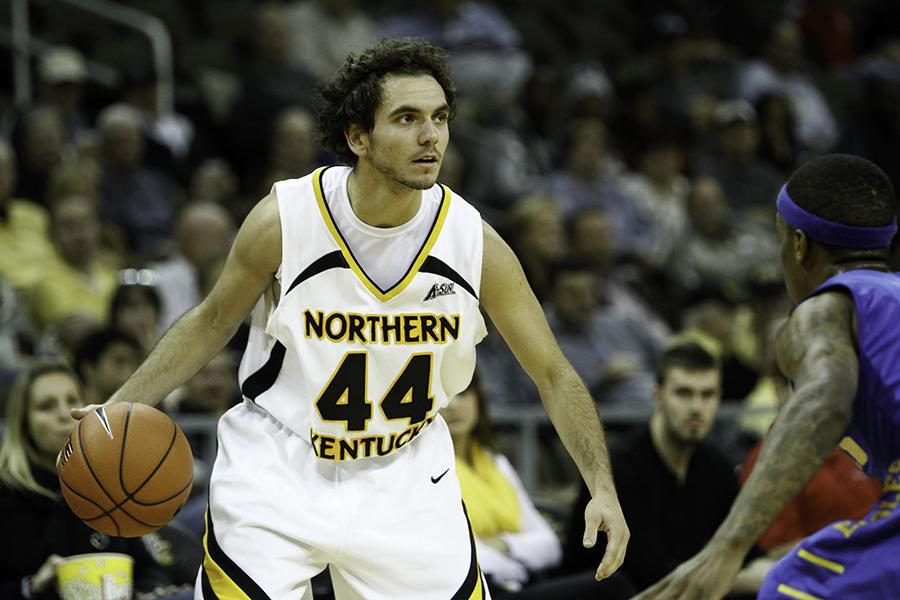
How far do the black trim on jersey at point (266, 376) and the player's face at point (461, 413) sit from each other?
1.93 metres

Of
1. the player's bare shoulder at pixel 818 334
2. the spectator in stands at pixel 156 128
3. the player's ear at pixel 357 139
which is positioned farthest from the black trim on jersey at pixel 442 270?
the spectator in stands at pixel 156 128

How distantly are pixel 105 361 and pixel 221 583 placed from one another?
3.37m

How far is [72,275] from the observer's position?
883cm

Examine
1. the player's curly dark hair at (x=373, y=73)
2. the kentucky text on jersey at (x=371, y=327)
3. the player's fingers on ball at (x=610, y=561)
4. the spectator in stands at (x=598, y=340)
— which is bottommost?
the spectator in stands at (x=598, y=340)

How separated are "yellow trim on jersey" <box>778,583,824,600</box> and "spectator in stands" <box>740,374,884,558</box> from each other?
238cm

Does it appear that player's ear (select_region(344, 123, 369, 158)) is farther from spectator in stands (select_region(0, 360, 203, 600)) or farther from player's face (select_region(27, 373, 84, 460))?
player's face (select_region(27, 373, 84, 460))

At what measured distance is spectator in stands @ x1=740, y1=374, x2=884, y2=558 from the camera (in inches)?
241

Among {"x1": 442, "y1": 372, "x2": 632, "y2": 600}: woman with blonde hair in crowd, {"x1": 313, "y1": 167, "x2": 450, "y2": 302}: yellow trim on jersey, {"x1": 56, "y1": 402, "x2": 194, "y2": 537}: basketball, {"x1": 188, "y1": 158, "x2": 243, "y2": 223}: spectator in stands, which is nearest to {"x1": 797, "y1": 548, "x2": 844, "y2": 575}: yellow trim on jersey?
{"x1": 313, "y1": 167, "x2": 450, "y2": 302}: yellow trim on jersey

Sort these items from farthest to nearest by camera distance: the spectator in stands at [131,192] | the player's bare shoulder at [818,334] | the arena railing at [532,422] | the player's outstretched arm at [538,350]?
1. the spectator in stands at [131,192]
2. the arena railing at [532,422]
3. the player's outstretched arm at [538,350]
4. the player's bare shoulder at [818,334]

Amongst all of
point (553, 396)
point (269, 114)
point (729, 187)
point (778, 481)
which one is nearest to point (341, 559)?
point (553, 396)

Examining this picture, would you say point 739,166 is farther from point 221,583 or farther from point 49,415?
point 221,583

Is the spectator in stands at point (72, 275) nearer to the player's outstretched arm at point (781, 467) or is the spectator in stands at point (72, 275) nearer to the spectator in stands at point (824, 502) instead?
the spectator in stands at point (824, 502)

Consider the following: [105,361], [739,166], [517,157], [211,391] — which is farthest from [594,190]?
[105,361]

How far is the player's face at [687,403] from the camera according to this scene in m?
6.46
